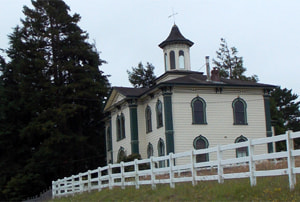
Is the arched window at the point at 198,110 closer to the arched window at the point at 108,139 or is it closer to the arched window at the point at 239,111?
the arched window at the point at 239,111

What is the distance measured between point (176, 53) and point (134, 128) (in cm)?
741

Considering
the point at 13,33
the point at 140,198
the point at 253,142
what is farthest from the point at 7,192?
the point at 253,142

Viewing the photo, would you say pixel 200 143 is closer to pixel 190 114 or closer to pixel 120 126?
pixel 190 114

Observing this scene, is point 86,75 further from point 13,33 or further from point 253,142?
point 253,142

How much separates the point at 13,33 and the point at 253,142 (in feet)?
139

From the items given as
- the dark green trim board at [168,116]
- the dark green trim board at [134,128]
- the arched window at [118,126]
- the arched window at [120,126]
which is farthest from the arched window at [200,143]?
the arched window at [118,126]

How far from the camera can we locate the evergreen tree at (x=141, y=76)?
236 feet

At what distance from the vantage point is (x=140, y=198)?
16.9m

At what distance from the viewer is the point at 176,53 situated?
40250 millimetres

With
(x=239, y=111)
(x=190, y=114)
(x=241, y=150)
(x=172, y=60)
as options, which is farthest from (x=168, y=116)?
(x=172, y=60)

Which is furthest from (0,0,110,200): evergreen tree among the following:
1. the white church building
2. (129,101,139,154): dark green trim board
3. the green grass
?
the green grass

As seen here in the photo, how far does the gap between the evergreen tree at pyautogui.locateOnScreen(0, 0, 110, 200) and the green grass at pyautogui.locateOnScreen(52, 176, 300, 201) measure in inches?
1090

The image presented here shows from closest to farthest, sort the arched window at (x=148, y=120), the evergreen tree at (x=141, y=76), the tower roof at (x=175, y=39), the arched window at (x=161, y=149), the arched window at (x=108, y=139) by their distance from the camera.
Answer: the arched window at (x=161, y=149), the arched window at (x=148, y=120), the tower roof at (x=175, y=39), the arched window at (x=108, y=139), the evergreen tree at (x=141, y=76)

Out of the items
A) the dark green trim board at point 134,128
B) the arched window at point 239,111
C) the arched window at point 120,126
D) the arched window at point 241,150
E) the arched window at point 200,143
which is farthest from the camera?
the arched window at point 120,126
